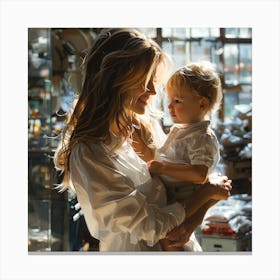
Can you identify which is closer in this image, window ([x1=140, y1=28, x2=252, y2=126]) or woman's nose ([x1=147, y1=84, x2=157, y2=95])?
woman's nose ([x1=147, y1=84, x2=157, y2=95])

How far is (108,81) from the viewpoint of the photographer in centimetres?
203

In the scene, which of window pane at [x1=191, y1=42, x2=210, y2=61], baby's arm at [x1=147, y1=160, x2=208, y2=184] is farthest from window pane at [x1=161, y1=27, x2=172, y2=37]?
baby's arm at [x1=147, y1=160, x2=208, y2=184]

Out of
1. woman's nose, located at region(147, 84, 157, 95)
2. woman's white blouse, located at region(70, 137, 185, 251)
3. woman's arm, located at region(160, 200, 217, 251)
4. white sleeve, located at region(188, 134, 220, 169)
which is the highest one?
woman's nose, located at region(147, 84, 157, 95)

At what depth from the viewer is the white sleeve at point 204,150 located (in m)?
2.17

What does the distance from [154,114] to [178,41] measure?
0.39m

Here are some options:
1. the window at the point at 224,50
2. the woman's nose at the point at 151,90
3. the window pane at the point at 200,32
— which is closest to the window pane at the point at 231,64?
the window at the point at 224,50

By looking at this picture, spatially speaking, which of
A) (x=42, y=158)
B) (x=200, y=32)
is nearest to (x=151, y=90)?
(x=200, y=32)

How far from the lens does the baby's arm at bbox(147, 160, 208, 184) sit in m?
2.15

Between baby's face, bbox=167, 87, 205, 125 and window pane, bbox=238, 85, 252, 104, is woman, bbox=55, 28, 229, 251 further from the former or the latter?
window pane, bbox=238, 85, 252, 104

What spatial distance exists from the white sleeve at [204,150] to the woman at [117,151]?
0.63ft

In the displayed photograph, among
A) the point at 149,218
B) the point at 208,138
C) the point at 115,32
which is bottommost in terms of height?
the point at 149,218
